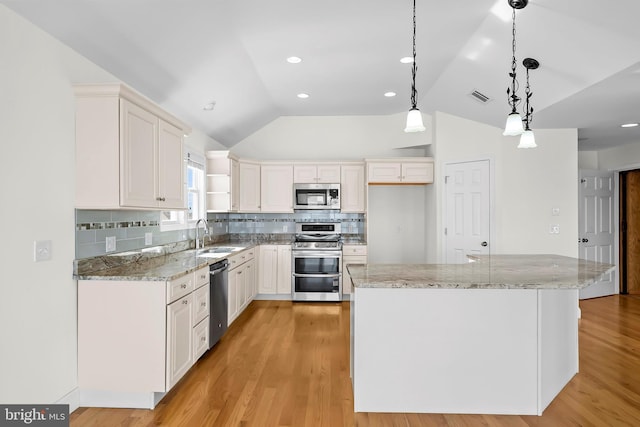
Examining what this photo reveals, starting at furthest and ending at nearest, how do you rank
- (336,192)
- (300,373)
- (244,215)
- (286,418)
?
(244,215) → (336,192) → (300,373) → (286,418)

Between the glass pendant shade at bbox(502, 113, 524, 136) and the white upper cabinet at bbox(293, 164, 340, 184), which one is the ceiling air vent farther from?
the white upper cabinet at bbox(293, 164, 340, 184)

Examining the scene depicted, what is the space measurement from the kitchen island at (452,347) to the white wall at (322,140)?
3.71 m

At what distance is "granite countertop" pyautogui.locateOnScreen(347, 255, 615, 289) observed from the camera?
2189 mm

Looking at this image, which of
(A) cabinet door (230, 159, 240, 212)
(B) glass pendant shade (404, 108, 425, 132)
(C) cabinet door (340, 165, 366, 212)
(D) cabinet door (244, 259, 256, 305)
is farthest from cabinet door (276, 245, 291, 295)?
(B) glass pendant shade (404, 108, 425, 132)

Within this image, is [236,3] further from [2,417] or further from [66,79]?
[2,417]

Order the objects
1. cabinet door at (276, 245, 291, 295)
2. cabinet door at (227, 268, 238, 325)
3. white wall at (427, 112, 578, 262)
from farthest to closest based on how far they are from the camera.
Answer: cabinet door at (276, 245, 291, 295) → white wall at (427, 112, 578, 262) → cabinet door at (227, 268, 238, 325)

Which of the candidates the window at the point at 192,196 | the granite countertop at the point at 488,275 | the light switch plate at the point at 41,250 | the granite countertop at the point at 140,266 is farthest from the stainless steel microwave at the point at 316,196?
the light switch plate at the point at 41,250

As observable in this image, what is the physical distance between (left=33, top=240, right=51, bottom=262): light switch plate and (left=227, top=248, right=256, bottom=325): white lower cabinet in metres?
1.84

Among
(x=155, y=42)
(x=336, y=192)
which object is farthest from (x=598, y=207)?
(x=155, y=42)

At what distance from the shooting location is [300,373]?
297 centimetres

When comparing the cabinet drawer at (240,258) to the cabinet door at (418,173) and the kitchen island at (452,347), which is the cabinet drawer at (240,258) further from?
the cabinet door at (418,173)

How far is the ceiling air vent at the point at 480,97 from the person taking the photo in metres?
4.20

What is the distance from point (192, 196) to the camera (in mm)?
4605

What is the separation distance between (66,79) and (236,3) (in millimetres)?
1228
